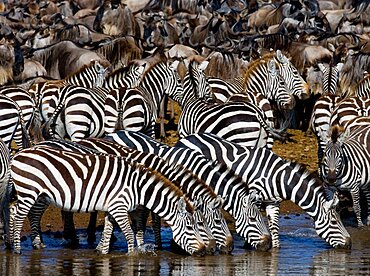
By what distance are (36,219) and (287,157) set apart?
23.9 feet

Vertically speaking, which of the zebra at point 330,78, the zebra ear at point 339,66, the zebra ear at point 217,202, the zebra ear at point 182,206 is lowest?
the zebra ear at point 182,206

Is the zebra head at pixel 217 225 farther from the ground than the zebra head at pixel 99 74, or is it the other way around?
the zebra head at pixel 99 74

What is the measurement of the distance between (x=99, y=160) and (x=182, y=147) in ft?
5.31

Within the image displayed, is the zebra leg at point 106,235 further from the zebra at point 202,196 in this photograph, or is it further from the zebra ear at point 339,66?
the zebra ear at point 339,66

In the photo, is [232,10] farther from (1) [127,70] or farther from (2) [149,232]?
(2) [149,232]

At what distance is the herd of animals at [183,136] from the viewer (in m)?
12.3

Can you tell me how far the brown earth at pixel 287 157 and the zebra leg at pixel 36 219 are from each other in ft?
3.99

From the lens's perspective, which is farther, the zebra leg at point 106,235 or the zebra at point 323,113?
the zebra at point 323,113

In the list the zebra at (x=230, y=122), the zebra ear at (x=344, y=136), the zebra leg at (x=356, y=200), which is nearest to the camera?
the zebra ear at (x=344, y=136)

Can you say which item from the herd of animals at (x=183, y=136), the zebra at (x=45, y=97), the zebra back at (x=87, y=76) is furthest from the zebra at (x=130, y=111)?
the zebra back at (x=87, y=76)

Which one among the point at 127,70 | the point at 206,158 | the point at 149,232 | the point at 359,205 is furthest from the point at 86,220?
the point at 127,70

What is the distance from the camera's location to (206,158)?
13641 millimetres

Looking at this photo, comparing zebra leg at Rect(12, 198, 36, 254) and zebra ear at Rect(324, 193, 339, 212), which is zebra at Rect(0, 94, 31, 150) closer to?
zebra leg at Rect(12, 198, 36, 254)

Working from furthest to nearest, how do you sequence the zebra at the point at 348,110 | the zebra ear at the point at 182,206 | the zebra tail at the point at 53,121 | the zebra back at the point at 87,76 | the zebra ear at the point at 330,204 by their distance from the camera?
the zebra back at the point at 87,76
the zebra at the point at 348,110
the zebra tail at the point at 53,121
the zebra ear at the point at 330,204
the zebra ear at the point at 182,206
